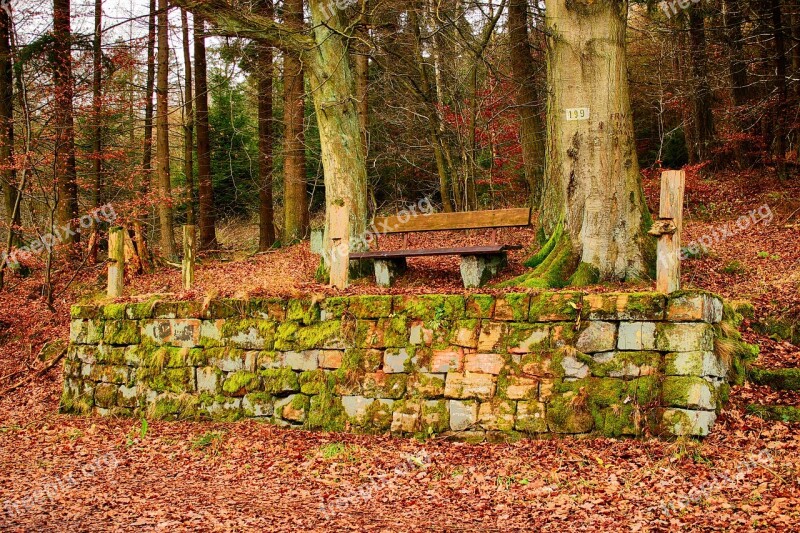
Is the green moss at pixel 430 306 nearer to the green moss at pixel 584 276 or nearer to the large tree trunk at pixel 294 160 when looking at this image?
the green moss at pixel 584 276

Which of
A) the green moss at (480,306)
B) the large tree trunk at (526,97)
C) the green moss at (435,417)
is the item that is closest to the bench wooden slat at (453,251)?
the green moss at (480,306)

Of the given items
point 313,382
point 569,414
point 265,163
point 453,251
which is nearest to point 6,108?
point 265,163

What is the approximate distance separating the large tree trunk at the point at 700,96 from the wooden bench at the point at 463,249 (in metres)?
8.25

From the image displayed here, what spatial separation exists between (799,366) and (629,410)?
6.79 feet

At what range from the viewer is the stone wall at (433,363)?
17.3 ft

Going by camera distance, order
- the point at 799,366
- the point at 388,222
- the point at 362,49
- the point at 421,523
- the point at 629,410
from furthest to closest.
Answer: the point at 362,49
the point at 388,222
the point at 799,366
the point at 629,410
the point at 421,523

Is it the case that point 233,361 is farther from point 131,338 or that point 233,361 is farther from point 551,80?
point 551,80

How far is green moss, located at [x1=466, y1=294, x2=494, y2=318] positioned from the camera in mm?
5906

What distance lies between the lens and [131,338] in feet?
25.6

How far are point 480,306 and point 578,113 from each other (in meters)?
2.42

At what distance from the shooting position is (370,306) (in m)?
6.38

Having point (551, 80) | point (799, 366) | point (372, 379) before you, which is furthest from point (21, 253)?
point (799, 366)

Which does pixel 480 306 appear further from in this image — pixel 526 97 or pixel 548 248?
pixel 526 97

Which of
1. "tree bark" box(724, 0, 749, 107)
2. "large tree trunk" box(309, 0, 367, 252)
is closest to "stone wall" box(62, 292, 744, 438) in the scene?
"large tree trunk" box(309, 0, 367, 252)
